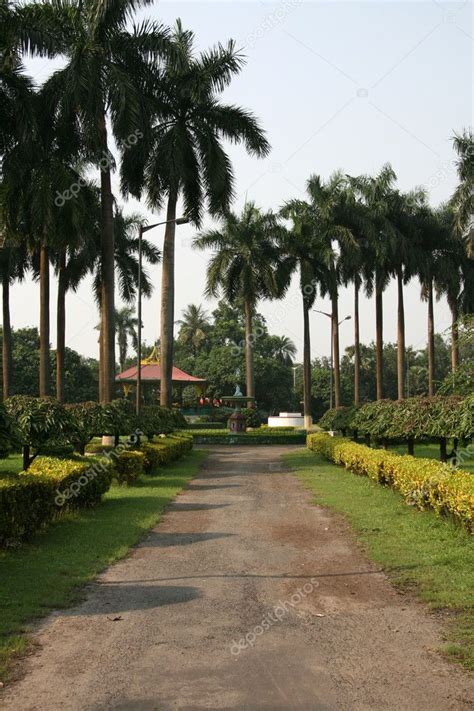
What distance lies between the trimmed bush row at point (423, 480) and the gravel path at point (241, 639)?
1.65m

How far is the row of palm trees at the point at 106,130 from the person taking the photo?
24891 millimetres

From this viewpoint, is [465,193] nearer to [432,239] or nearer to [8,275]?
[432,239]

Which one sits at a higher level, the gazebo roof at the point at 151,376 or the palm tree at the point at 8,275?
the palm tree at the point at 8,275

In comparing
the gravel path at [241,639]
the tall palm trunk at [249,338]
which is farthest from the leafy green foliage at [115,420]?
the tall palm trunk at [249,338]

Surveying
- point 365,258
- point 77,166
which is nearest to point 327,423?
point 365,258

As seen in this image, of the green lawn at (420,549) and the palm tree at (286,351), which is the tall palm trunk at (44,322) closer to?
the green lawn at (420,549)

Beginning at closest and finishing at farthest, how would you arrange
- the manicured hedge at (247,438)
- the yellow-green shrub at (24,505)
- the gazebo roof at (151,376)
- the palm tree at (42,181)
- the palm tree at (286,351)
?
the yellow-green shrub at (24,505), the palm tree at (42,181), the manicured hedge at (247,438), the gazebo roof at (151,376), the palm tree at (286,351)

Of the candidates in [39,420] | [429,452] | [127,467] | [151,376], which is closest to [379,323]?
[429,452]

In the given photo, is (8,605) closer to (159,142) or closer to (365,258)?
(159,142)

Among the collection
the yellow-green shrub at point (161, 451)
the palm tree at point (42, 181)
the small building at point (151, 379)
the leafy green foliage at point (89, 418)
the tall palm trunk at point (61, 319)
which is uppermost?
the palm tree at point (42, 181)

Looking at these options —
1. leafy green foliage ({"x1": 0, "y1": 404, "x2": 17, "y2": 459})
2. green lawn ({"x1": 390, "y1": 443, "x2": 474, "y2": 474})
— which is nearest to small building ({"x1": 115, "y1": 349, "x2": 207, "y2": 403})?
green lawn ({"x1": 390, "y1": 443, "x2": 474, "y2": 474})

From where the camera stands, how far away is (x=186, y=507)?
16.2 metres

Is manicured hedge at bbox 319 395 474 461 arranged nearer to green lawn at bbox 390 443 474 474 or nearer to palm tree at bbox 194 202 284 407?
green lawn at bbox 390 443 474 474

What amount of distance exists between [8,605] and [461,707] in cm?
442
